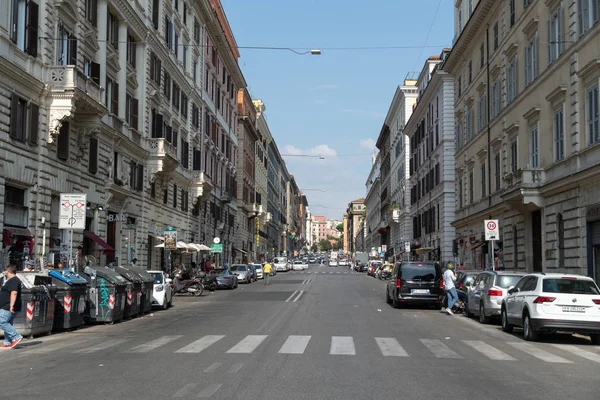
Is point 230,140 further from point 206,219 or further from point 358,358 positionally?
point 358,358

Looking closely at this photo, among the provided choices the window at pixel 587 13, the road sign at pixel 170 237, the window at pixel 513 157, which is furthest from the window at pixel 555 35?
the road sign at pixel 170 237

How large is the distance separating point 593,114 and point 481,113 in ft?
58.8

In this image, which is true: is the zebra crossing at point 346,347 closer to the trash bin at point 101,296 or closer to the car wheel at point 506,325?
the car wheel at point 506,325

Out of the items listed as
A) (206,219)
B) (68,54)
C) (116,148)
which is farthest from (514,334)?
(206,219)

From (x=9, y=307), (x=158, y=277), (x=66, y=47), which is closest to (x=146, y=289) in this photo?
(x=158, y=277)

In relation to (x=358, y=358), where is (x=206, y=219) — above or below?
above

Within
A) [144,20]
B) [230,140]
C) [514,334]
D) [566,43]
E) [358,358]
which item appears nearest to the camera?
[358,358]

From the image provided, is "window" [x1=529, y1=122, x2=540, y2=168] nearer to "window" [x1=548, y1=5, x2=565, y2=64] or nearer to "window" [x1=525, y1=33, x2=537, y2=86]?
"window" [x1=525, y1=33, x2=537, y2=86]

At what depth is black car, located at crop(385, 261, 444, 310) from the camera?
26.2 meters

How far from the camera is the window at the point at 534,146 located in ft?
102

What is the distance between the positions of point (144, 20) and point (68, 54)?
37.9 feet

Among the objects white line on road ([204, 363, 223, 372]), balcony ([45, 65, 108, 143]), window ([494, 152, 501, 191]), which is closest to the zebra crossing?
white line on road ([204, 363, 223, 372])

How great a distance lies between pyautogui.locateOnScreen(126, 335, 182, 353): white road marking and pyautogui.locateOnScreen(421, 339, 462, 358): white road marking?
18.0ft

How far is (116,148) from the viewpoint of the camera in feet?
116
